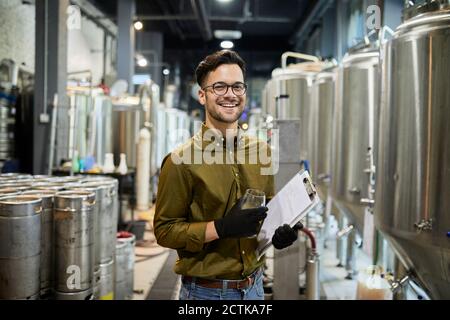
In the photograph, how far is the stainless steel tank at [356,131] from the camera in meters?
2.90

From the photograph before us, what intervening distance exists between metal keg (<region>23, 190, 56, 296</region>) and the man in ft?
3.36

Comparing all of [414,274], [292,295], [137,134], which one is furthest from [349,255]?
[137,134]

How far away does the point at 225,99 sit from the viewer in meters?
1.35

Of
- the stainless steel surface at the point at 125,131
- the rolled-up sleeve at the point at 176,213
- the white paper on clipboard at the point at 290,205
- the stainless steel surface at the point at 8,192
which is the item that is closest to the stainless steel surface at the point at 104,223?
the stainless steel surface at the point at 8,192

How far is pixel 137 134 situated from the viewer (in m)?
6.50

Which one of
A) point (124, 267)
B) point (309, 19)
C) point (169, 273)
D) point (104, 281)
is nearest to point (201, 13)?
point (309, 19)

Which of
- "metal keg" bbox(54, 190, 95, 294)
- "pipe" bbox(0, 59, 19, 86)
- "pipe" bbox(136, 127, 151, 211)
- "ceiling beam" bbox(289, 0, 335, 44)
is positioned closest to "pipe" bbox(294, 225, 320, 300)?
"metal keg" bbox(54, 190, 95, 294)

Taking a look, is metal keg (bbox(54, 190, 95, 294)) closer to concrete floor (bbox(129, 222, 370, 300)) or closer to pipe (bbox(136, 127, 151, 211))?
concrete floor (bbox(129, 222, 370, 300))

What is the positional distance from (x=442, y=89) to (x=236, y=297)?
3.84 ft

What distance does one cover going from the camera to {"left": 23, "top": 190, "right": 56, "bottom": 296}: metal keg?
7.00ft

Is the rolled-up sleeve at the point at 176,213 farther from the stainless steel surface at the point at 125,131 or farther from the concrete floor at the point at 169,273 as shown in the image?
the stainless steel surface at the point at 125,131

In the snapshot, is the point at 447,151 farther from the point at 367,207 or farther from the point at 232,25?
the point at 232,25

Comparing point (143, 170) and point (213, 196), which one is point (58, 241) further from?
point (143, 170)

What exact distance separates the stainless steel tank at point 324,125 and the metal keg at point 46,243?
2509 millimetres
